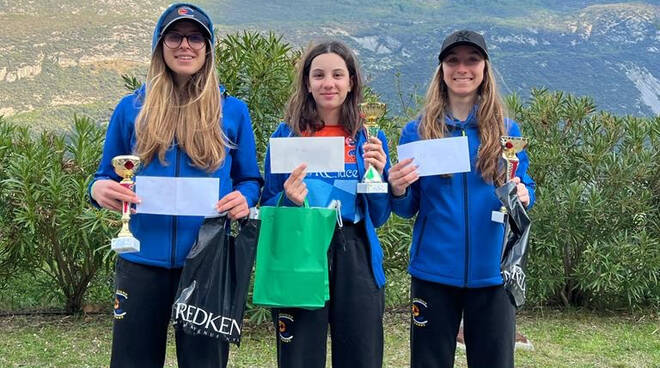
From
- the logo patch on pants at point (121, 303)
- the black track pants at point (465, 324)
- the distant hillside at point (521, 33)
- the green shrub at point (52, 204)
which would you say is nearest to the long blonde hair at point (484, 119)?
the black track pants at point (465, 324)

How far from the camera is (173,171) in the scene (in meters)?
2.60

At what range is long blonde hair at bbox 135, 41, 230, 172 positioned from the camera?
2.58 metres

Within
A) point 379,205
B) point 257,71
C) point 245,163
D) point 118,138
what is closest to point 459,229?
point 379,205

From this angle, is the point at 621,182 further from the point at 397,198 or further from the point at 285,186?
the point at 285,186

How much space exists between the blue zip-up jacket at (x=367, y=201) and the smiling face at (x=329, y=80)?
0.59ft

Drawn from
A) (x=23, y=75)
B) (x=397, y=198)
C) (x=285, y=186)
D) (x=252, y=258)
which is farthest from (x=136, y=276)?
(x=23, y=75)

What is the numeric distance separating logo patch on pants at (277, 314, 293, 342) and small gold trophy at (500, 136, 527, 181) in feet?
3.38

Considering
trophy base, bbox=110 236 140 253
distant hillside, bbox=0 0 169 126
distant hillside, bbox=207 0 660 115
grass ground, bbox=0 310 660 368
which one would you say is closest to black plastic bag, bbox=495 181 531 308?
trophy base, bbox=110 236 140 253

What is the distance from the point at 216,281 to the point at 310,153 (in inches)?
23.5

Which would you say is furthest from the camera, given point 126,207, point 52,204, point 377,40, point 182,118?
point 377,40

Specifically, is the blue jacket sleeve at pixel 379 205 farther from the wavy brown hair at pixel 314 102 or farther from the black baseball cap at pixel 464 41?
the black baseball cap at pixel 464 41

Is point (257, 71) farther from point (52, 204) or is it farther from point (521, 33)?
point (521, 33)

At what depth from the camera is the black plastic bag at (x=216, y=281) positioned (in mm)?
2492

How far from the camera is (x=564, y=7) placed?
3440 inches
